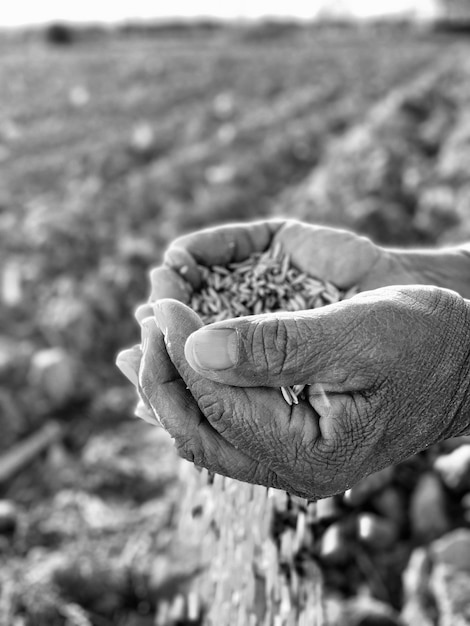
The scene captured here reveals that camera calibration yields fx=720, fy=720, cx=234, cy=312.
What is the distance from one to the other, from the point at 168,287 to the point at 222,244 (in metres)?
0.32

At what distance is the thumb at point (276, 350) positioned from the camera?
155cm

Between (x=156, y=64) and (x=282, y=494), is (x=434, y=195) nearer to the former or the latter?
(x=282, y=494)

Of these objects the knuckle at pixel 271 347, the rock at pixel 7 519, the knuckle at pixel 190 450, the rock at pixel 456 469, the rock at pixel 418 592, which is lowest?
the rock at pixel 7 519

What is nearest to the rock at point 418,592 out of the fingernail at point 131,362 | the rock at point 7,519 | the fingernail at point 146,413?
the fingernail at point 146,413

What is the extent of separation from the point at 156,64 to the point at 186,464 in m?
10.3

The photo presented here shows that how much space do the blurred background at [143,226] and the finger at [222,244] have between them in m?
1.17

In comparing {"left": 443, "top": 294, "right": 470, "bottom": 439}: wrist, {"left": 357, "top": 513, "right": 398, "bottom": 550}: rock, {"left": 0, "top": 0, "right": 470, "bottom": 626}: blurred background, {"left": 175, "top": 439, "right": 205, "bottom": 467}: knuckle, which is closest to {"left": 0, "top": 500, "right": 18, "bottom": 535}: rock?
{"left": 0, "top": 0, "right": 470, "bottom": 626}: blurred background

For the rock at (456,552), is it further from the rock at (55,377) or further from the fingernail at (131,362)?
the rock at (55,377)

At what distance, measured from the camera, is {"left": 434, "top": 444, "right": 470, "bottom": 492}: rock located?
9.84 ft

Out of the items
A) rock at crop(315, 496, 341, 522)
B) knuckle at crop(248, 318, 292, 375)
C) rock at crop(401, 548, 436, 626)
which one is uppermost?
knuckle at crop(248, 318, 292, 375)

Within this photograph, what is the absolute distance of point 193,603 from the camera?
2600mm

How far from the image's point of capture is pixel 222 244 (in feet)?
7.85

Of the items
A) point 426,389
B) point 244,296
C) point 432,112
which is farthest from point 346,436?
point 432,112

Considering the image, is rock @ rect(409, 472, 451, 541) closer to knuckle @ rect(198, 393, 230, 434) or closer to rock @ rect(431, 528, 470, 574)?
rock @ rect(431, 528, 470, 574)
